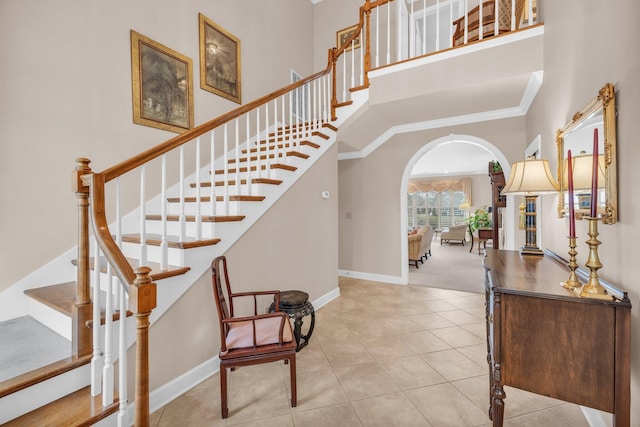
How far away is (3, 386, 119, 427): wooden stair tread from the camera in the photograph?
1293mm

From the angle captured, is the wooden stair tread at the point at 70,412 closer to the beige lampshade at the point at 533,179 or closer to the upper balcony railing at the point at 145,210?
the upper balcony railing at the point at 145,210

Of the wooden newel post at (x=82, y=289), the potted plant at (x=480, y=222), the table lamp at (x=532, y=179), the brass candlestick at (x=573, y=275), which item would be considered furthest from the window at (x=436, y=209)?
the wooden newel post at (x=82, y=289)

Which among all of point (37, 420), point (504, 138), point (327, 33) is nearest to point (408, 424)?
point (37, 420)

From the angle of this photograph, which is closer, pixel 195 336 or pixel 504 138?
pixel 195 336

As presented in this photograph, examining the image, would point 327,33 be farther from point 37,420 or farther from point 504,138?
point 37,420

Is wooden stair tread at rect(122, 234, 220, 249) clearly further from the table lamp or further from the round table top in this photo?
the table lamp

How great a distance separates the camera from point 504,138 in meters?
4.03

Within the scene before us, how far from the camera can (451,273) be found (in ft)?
18.8

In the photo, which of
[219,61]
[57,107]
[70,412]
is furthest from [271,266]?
[219,61]

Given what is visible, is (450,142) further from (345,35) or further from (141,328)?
(141,328)

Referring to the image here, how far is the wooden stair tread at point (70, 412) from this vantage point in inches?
50.9

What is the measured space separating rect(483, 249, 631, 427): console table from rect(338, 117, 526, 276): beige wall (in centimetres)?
343

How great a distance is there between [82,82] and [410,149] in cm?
428

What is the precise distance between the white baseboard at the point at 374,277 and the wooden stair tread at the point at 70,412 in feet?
13.6
